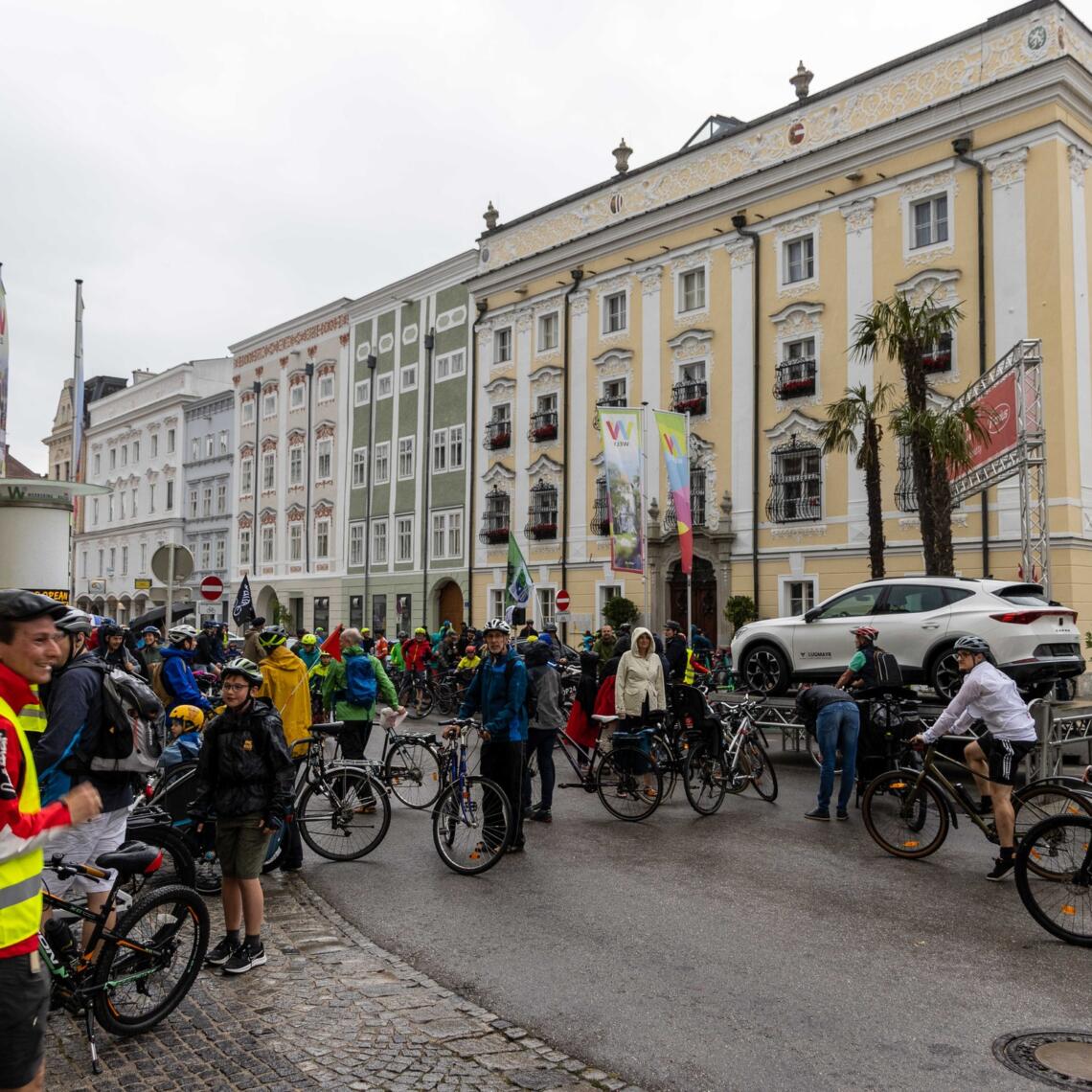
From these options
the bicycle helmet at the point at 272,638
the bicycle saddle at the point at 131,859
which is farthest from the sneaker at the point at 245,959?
the bicycle helmet at the point at 272,638

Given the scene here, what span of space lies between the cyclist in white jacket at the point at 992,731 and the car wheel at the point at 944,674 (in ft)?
15.4

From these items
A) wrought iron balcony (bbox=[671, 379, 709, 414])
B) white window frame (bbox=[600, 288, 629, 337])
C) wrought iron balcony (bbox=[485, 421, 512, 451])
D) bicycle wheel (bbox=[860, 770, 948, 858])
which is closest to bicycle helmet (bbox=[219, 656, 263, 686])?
bicycle wheel (bbox=[860, 770, 948, 858])

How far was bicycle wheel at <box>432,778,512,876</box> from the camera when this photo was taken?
8695mm

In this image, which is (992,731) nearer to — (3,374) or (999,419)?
(999,419)

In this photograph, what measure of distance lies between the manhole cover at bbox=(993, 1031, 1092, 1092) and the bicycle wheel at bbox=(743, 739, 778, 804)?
674cm

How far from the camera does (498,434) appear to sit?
39.0 m

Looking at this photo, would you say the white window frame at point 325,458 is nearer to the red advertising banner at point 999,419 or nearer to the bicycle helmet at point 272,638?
the red advertising banner at point 999,419

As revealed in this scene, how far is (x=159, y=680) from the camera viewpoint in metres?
11.8

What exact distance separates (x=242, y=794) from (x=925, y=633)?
31.8ft

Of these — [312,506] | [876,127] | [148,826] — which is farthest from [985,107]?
[312,506]

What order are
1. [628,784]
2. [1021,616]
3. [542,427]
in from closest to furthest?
[628,784]
[1021,616]
[542,427]

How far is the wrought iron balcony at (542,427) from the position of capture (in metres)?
36.5

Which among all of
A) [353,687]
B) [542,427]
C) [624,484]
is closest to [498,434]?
[542,427]

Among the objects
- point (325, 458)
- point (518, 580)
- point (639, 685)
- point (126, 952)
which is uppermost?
point (325, 458)
